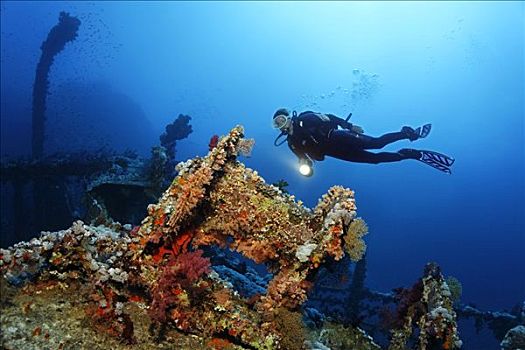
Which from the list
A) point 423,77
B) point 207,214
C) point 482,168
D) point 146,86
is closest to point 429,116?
point 423,77

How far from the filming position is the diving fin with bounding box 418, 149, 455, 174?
435 inches

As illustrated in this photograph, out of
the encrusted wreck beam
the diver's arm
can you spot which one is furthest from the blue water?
the diver's arm

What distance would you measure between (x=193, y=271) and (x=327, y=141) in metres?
6.19

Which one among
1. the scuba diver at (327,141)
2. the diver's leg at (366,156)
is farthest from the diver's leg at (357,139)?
the diver's leg at (366,156)

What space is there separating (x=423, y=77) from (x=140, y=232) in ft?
401

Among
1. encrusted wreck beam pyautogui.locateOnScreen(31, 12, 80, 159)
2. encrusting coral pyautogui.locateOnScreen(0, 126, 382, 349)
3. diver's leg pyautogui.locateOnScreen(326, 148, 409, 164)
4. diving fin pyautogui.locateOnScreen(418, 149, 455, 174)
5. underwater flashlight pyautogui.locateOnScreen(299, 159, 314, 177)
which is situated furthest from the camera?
encrusted wreck beam pyautogui.locateOnScreen(31, 12, 80, 159)

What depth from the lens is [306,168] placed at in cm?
904

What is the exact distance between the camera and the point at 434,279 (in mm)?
5652

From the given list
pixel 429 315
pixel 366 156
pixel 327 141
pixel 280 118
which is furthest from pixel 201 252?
pixel 366 156

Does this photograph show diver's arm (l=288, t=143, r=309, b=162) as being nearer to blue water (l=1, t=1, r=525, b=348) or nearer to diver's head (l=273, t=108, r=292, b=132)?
diver's head (l=273, t=108, r=292, b=132)

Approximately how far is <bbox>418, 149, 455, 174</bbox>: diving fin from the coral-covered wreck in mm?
6484

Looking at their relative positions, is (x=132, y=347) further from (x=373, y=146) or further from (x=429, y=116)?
(x=429, y=116)

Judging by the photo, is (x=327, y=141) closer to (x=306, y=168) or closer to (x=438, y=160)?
(x=306, y=168)

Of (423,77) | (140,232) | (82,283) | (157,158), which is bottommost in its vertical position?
(82,283)
